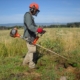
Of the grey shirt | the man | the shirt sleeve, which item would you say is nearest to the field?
the man

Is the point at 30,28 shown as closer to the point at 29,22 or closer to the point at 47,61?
the point at 29,22

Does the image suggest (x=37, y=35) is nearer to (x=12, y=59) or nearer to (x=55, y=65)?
(x=55, y=65)

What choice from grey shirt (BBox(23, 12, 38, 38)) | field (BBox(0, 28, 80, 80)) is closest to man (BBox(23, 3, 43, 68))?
grey shirt (BBox(23, 12, 38, 38))

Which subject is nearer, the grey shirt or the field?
the field

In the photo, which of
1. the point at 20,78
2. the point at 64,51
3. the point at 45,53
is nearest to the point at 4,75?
the point at 20,78

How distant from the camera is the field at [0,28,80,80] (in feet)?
19.3

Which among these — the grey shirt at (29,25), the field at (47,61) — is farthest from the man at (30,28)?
the field at (47,61)

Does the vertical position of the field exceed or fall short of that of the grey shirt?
it falls short

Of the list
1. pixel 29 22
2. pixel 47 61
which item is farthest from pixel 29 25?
pixel 47 61

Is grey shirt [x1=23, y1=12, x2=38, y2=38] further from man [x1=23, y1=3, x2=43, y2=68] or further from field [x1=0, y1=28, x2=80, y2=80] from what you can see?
field [x1=0, y1=28, x2=80, y2=80]

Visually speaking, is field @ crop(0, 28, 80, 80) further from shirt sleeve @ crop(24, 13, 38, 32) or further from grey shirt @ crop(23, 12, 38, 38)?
shirt sleeve @ crop(24, 13, 38, 32)

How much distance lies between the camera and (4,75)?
5969 millimetres

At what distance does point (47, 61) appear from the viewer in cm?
743

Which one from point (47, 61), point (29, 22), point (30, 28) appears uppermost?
point (29, 22)
